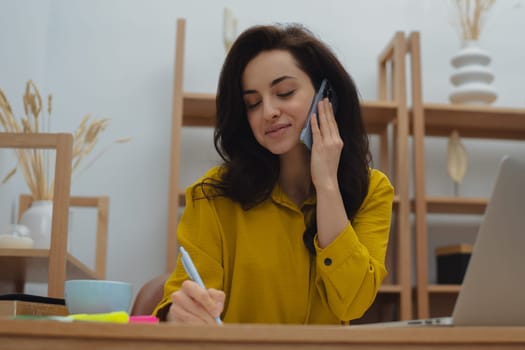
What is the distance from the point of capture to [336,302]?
1314 mm

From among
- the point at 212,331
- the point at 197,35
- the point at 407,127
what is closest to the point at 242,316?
the point at 212,331

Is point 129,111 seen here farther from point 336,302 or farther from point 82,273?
point 336,302

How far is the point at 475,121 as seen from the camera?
3.00m

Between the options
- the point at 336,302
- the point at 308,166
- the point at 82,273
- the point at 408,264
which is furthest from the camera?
the point at 408,264

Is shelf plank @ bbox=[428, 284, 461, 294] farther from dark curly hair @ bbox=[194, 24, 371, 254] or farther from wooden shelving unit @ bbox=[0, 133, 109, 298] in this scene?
wooden shelving unit @ bbox=[0, 133, 109, 298]

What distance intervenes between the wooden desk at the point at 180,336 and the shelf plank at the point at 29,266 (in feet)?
Result: 4.03

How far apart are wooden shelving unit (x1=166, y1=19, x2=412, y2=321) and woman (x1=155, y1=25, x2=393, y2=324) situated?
1.14 m

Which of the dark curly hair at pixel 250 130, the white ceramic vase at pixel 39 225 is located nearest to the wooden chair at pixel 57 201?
the white ceramic vase at pixel 39 225

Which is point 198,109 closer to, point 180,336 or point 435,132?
point 435,132

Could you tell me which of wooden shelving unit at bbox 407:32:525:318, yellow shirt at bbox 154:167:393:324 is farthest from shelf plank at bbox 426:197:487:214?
yellow shirt at bbox 154:167:393:324

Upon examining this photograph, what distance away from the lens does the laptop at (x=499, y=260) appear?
0.71m

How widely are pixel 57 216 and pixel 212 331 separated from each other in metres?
1.28

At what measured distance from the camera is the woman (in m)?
1.38

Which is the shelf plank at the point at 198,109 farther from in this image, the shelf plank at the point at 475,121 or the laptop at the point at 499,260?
the laptop at the point at 499,260
